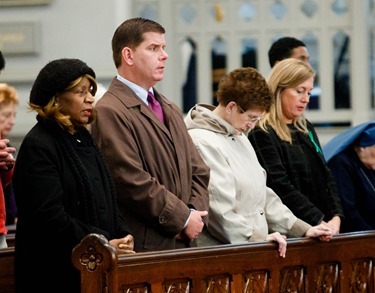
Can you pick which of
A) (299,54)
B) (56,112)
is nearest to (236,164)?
(56,112)

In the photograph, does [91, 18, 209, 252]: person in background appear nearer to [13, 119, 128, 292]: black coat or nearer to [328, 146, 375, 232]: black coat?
[13, 119, 128, 292]: black coat

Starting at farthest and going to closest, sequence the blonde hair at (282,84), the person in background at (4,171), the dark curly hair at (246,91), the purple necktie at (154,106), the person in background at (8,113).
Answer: the person in background at (8,113)
the blonde hair at (282,84)
the dark curly hair at (246,91)
the purple necktie at (154,106)
the person in background at (4,171)

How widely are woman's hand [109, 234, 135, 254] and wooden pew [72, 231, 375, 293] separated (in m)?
0.09

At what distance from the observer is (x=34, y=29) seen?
9445 mm

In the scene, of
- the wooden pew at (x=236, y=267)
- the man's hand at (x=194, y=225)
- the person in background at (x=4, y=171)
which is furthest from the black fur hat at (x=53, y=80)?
the man's hand at (x=194, y=225)

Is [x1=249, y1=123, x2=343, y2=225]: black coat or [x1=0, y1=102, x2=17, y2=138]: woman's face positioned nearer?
[x1=249, y1=123, x2=343, y2=225]: black coat

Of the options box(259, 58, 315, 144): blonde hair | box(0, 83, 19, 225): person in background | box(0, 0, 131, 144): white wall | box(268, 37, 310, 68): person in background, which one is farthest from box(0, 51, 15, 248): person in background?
box(0, 0, 131, 144): white wall

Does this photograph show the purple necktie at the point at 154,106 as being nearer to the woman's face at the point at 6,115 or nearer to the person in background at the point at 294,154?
the person in background at the point at 294,154

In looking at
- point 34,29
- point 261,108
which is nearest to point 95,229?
point 261,108

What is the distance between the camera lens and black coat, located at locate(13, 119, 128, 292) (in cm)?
427

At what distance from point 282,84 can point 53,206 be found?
1.82 metres

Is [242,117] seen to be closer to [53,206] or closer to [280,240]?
[280,240]

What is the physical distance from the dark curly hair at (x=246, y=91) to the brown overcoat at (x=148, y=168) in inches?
13.3

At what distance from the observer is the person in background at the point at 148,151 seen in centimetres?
467
